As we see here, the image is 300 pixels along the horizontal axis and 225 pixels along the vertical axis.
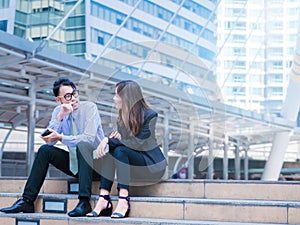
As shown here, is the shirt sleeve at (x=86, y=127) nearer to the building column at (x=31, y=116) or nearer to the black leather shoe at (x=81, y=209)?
the black leather shoe at (x=81, y=209)

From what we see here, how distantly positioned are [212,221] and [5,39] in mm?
4754

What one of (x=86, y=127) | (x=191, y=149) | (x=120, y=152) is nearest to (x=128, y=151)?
(x=120, y=152)

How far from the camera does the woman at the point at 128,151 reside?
10.5 ft

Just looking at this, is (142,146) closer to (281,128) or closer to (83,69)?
(83,69)

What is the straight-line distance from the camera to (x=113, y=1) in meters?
12.0

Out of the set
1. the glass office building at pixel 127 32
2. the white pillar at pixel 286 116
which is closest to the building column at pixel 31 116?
the glass office building at pixel 127 32

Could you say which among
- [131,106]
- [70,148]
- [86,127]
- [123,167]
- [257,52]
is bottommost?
[123,167]

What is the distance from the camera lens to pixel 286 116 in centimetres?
1638

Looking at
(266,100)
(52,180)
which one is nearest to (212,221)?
(52,180)

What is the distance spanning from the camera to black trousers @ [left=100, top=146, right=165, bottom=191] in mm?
3201

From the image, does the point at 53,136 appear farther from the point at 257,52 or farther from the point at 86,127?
the point at 257,52

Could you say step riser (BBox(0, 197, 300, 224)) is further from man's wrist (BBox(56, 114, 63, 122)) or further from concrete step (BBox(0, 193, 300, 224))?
man's wrist (BBox(56, 114, 63, 122))

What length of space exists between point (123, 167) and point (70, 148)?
40 cm

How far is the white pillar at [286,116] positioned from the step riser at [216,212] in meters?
10.1
